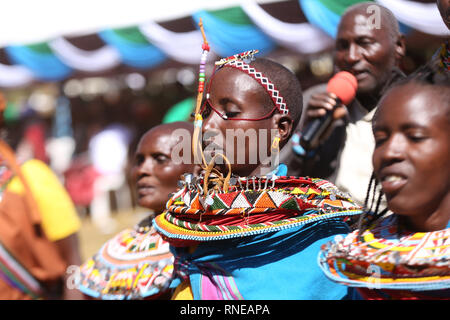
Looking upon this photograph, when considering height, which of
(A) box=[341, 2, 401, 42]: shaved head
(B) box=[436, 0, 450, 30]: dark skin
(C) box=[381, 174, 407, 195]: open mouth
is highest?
(B) box=[436, 0, 450, 30]: dark skin

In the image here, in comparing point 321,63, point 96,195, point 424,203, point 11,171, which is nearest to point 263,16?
point 321,63

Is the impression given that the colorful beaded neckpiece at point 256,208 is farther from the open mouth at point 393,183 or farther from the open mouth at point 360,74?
the open mouth at point 360,74

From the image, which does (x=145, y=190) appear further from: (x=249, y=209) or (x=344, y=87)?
(x=344, y=87)

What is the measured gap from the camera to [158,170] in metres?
2.44

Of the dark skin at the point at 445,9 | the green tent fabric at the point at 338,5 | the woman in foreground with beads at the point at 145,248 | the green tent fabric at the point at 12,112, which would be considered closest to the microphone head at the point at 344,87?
the dark skin at the point at 445,9

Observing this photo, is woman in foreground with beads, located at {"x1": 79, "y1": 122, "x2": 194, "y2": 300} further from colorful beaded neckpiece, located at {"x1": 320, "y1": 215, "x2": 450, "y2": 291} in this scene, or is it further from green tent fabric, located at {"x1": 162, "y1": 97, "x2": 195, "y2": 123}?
green tent fabric, located at {"x1": 162, "y1": 97, "x2": 195, "y2": 123}

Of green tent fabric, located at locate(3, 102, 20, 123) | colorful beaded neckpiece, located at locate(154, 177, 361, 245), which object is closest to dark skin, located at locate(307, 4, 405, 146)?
colorful beaded neckpiece, located at locate(154, 177, 361, 245)

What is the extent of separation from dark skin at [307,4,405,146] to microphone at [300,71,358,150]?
0.08 feet

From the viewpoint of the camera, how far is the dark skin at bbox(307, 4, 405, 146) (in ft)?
7.10

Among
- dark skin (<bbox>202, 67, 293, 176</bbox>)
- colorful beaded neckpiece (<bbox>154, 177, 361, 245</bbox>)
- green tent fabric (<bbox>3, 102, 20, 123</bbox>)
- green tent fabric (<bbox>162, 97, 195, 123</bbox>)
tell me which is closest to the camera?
colorful beaded neckpiece (<bbox>154, 177, 361, 245</bbox>)

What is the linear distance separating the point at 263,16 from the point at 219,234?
12.9 feet

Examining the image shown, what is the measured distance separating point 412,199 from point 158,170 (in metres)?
1.39
